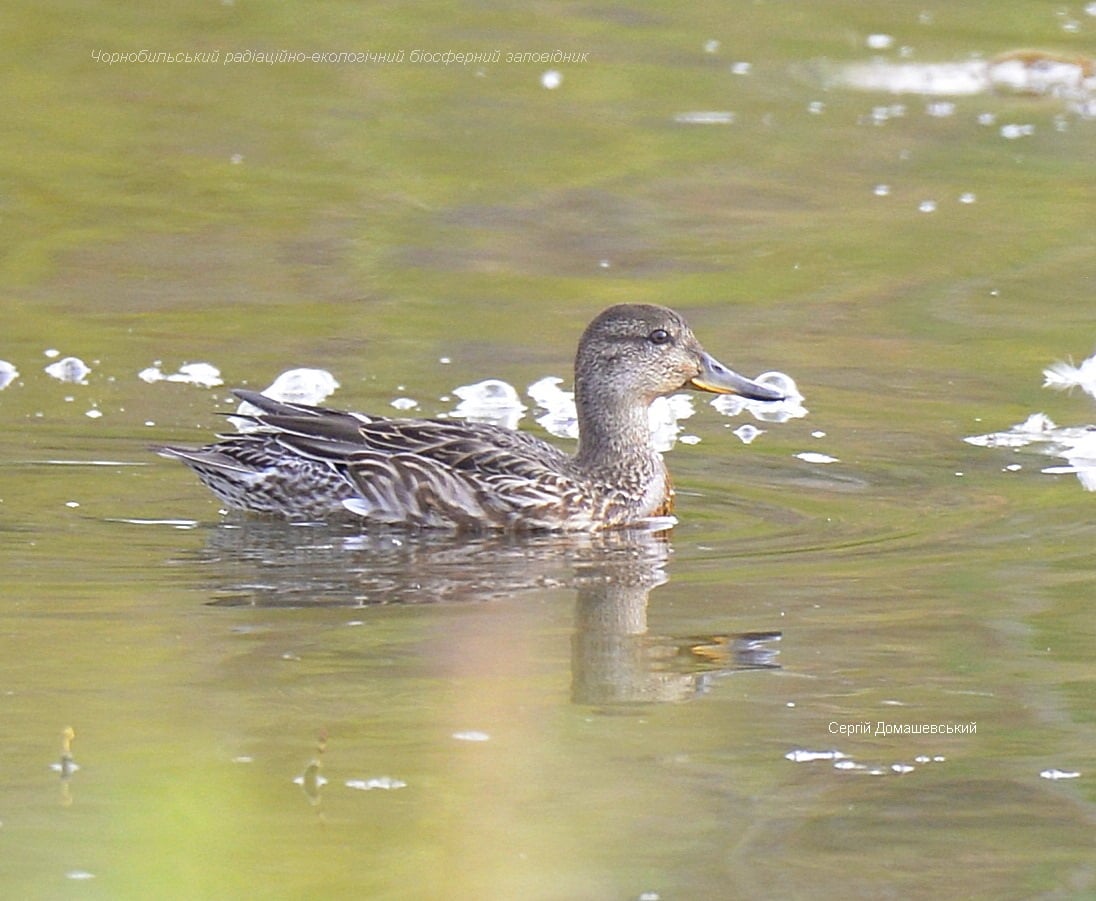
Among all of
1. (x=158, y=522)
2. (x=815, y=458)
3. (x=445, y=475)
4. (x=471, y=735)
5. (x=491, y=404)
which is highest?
(x=491, y=404)

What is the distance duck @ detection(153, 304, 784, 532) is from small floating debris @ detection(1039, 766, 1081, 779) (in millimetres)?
3226

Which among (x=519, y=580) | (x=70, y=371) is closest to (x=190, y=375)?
(x=70, y=371)

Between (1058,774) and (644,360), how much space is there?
153 inches

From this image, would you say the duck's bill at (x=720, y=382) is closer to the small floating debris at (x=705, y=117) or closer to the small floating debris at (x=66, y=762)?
the small floating debris at (x=66, y=762)

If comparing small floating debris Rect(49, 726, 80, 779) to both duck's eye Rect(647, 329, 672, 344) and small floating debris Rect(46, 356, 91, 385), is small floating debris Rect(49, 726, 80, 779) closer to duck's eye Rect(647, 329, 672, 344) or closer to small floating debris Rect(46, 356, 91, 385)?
duck's eye Rect(647, 329, 672, 344)

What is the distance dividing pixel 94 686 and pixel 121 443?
3266mm

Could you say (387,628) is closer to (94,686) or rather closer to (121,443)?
(94,686)

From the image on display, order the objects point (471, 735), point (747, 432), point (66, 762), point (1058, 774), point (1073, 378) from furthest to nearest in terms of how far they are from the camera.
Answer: point (1073, 378) → point (747, 432) → point (471, 735) → point (1058, 774) → point (66, 762)

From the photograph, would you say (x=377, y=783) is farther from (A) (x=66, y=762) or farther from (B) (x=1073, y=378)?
(B) (x=1073, y=378)

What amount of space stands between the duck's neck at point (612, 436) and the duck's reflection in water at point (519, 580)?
1.26 feet

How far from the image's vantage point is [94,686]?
6.05 meters

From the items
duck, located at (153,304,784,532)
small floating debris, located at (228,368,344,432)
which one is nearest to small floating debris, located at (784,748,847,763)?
duck, located at (153,304,784,532)

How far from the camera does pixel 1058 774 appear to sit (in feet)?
18.2

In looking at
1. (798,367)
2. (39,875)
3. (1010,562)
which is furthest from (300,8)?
(39,875)
